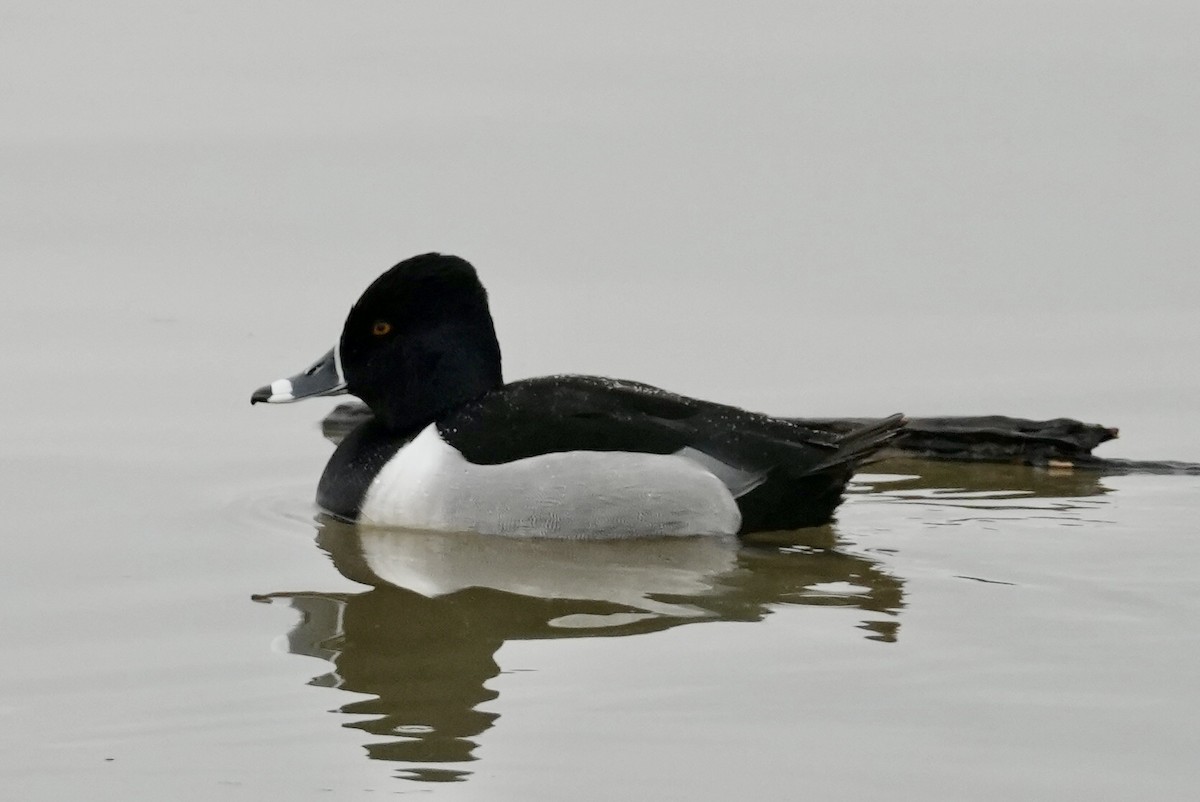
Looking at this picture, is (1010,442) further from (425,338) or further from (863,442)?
(425,338)

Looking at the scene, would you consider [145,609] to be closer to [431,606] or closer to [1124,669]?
[431,606]

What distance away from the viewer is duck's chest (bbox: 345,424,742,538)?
8.54 metres

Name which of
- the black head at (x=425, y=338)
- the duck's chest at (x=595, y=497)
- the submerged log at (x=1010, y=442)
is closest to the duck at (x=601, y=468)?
the duck's chest at (x=595, y=497)

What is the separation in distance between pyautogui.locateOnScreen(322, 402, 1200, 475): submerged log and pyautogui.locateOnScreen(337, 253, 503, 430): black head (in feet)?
5.32

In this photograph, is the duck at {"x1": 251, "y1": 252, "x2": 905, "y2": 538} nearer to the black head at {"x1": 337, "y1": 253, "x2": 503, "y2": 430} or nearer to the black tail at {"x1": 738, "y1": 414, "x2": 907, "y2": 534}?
the black tail at {"x1": 738, "y1": 414, "x2": 907, "y2": 534}

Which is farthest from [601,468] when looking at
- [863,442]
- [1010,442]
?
[1010,442]

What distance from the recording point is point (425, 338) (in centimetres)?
922

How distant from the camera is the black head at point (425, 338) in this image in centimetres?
920

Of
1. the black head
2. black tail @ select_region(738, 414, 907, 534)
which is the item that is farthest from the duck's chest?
the black head

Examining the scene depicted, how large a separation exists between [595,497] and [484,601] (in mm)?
1030

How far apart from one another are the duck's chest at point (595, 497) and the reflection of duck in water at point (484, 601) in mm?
67

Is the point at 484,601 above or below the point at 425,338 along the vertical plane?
below

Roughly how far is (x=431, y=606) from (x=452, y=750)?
1773mm

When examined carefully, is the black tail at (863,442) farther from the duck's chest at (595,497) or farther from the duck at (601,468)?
the duck's chest at (595,497)
